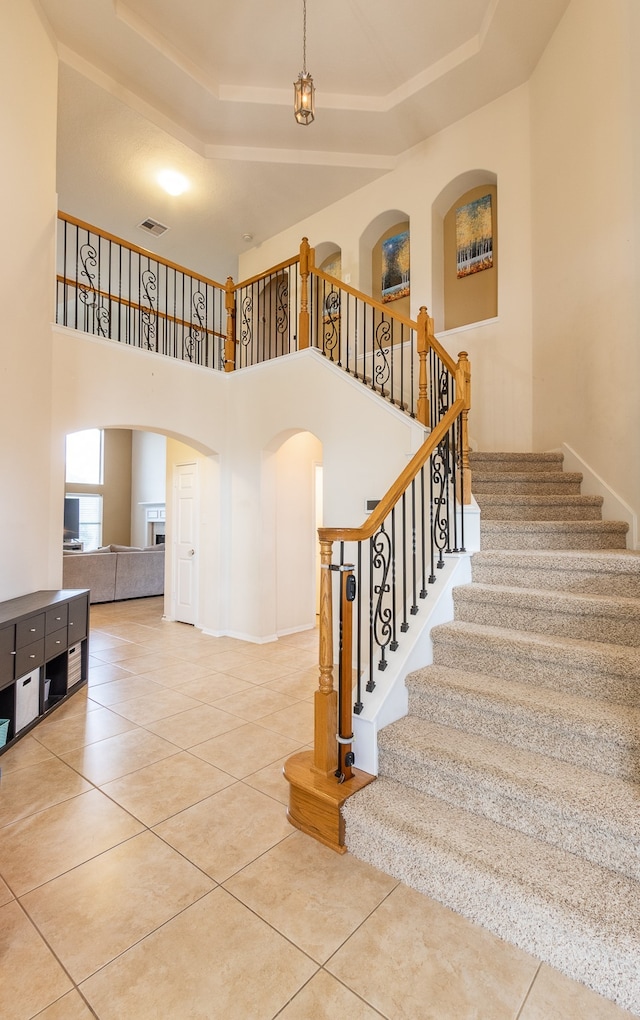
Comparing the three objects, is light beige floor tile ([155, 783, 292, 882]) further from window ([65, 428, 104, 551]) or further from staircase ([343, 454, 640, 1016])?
window ([65, 428, 104, 551])

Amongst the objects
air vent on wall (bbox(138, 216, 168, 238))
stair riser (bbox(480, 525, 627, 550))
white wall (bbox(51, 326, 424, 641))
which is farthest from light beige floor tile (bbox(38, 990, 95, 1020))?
air vent on wall (bbox(138, 216, 168, 238))

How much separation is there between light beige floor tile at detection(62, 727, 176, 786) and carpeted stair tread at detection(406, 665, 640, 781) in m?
1.66

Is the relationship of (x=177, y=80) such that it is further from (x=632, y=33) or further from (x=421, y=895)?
(x=421, y=895)

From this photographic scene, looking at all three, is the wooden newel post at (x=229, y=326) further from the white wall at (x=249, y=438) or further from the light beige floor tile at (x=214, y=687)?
the light beige floor tile at (x=214, y=687)

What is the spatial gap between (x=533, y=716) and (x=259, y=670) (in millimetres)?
3045

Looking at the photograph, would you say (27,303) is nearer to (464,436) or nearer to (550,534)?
(464,436)

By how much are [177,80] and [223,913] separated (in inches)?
281

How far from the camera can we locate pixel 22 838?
2244 mm

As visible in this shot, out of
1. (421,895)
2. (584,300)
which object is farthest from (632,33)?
(421,895)

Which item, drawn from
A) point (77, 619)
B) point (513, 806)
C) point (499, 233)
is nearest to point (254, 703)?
point (77, 619)

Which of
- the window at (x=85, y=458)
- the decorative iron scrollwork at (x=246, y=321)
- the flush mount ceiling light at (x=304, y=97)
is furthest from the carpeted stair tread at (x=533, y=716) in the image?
the window at (x=85, y=458)

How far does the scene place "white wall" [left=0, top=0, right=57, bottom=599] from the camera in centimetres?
367

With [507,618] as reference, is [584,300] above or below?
above

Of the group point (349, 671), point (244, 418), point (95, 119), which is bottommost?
point (349, 671)
